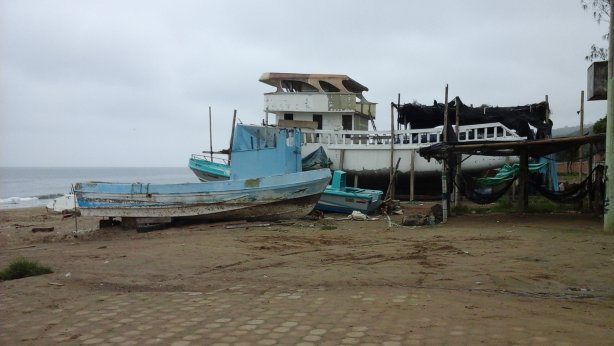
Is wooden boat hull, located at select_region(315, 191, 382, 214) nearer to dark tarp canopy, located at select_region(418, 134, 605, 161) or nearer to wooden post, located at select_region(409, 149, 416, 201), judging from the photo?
dark tarp canopy, located at select_region(418, 134, 605, 161)

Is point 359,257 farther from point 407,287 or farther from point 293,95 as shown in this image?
point 293,95

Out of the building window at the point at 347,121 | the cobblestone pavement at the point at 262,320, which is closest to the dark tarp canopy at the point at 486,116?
the building window at the point at 347,121

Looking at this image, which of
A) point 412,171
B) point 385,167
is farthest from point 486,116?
point 385,167

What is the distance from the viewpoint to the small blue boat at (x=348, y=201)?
16.0 meters

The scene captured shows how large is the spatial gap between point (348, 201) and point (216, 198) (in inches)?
177

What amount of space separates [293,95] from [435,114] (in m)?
7.01

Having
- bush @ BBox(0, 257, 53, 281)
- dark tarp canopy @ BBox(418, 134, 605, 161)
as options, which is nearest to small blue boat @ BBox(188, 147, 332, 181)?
dark tarp canopy @ BBox(418, 134, 605, 161)

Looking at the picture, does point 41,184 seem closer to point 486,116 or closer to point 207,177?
point 207,177

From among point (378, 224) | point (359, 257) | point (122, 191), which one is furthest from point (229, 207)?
point (359, 257)

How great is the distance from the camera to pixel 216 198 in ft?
46.6

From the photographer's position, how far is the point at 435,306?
4863 millimetres

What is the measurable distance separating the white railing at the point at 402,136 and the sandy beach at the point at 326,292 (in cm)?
872

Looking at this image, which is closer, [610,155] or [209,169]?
[610,155]

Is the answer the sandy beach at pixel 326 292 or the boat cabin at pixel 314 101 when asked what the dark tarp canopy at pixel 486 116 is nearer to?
the boat cabin at pixel 314 101
